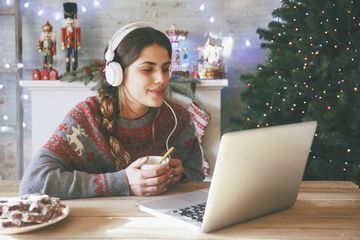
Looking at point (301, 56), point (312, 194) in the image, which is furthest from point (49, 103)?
point (312, 194)

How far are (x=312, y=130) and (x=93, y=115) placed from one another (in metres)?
0.75

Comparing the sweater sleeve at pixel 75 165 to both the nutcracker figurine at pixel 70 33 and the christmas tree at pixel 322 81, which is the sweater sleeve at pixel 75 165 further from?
the nutcracker figurine at pixel 70 33

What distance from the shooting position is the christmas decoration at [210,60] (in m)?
3.33

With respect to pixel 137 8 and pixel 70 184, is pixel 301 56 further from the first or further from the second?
pixel 70 184

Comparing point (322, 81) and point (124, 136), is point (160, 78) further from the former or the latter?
point (322, 81)

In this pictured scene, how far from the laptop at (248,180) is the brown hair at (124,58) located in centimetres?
38

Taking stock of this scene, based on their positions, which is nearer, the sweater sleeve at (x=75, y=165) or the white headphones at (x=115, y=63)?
the sweater sleeve at (x=75, y=165)

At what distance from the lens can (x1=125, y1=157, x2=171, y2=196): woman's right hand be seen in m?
1.32

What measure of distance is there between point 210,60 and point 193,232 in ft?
8.01

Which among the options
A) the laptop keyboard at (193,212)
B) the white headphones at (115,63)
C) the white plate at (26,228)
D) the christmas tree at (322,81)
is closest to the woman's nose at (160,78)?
the white headphones at (115,63)

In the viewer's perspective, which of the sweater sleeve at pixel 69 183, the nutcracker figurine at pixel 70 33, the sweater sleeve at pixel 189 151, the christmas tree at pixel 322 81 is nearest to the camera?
the sweater sleeve at pixel 69 183

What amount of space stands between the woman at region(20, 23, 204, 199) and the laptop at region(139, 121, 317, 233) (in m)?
0.17

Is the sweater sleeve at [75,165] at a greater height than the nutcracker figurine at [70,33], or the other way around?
the nutcracker figurine at [70,33]

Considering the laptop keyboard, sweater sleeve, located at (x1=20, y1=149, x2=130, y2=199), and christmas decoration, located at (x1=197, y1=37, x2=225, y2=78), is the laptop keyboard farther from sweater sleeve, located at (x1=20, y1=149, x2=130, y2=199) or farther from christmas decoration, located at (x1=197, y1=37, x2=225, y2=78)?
christmas decoration, located at (x1=197, y1=37, x2=225, y2=78)
